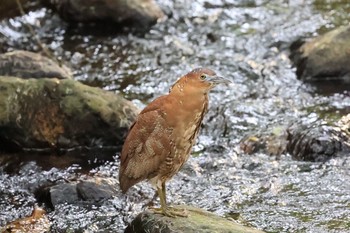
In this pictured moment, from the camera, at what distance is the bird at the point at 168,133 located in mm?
4473

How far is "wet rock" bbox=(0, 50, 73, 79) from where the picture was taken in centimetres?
858

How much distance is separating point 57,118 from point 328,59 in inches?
145

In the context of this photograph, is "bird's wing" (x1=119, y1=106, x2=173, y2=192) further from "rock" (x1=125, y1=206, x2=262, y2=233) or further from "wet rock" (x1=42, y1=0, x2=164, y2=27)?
"wet rock" (x1=42, y1=0, x2=164, y2=27)

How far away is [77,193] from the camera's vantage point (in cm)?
625

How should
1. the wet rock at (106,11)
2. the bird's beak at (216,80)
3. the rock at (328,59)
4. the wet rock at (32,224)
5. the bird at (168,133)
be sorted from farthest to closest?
the wet rock at (106,11) < the rock at (328,59) < the wet rock at (32,224) < the bird at (168,133) < the bird's beak at (216,80)

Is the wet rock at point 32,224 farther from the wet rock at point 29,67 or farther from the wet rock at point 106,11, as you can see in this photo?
the wet rock at point 106,11

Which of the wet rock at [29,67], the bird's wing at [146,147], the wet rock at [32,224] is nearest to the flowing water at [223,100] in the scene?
the wet rock at [32,224]

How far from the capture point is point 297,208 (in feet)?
19.7

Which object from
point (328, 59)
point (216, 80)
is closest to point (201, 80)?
point (216, 80)

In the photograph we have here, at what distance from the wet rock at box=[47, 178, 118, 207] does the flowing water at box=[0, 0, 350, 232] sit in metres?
0.09

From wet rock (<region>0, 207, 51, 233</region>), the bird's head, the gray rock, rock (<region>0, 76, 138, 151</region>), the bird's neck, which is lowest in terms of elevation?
wet rock (<region>0, 207, 51, 233</region>)

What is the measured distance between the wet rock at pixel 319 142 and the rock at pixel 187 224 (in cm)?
217

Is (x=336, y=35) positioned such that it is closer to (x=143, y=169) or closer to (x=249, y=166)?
(x=249, y=166)

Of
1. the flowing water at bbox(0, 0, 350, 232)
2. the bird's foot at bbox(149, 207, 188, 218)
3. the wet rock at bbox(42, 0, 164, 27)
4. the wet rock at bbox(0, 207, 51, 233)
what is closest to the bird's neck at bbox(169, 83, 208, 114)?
the bird's foot at bbox(149, 207, 188, 218)
